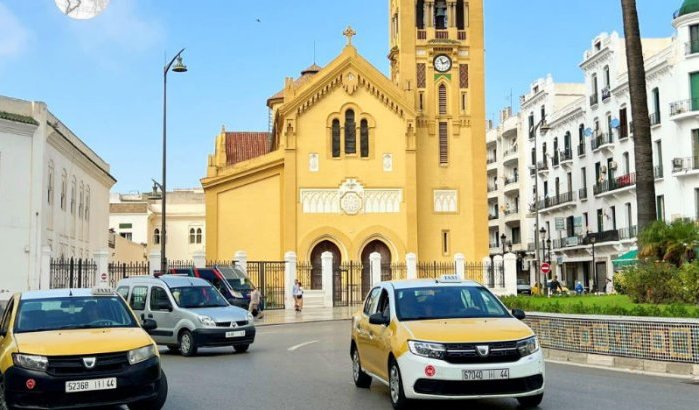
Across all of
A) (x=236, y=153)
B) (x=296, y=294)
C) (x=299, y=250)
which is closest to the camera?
(x=296, y=294)

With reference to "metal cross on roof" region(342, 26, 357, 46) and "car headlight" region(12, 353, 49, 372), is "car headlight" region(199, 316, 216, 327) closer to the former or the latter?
"car headlight" region(12, 353, 49, 372)

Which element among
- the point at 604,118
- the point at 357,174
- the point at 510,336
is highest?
the point at 604,118

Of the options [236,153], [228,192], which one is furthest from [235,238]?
[236,153]

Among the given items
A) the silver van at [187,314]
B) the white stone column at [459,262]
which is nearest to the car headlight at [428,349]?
the silver van at [187,314]

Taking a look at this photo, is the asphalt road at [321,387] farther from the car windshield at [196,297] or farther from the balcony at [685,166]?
the balcony at [685,166]

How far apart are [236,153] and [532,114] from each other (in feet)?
81.8

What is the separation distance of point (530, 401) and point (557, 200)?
174 ft

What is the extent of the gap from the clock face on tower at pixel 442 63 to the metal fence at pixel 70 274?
24.0 metres

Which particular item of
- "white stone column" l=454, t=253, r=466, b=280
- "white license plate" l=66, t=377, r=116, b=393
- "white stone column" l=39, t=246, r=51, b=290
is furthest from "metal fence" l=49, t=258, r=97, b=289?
"white license plate" l=66, t=377, r=116, b=393

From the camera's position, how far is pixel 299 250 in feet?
152

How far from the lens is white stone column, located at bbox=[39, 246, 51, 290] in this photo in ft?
108

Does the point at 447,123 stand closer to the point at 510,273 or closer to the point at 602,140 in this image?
the point at 510,273

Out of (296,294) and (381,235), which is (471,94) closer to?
(381,235)

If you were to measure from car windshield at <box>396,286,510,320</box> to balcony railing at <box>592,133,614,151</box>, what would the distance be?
4380cm
